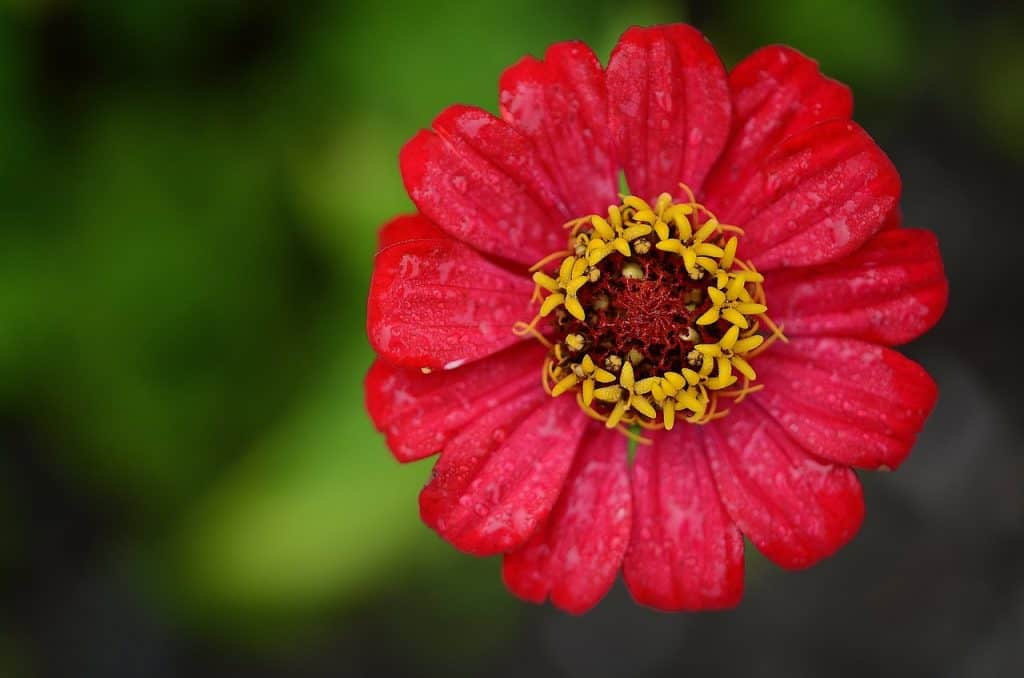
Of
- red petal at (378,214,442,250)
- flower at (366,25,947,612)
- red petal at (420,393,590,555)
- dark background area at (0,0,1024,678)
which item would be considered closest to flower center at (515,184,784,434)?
flower at (366,25,947,612)

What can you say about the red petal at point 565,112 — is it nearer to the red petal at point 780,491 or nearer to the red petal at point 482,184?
the red petal at point 482,184

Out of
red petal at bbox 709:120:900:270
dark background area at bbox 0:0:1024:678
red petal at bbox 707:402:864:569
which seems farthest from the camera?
dark background area at bbox 0:0:1024:678

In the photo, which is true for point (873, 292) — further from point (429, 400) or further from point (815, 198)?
point (429, 400)

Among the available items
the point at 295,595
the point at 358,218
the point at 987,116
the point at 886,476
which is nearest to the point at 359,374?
the point at 358,218

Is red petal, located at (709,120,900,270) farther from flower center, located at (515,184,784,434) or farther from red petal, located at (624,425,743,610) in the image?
red petal, located at (624,425,743,610)

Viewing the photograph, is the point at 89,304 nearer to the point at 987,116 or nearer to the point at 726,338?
the point at 726,338

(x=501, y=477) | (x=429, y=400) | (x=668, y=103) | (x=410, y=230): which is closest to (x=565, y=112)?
(x=668, y=103)

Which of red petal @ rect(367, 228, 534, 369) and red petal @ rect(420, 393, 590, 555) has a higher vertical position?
red petal @ rect(367, 228, 534, 369)
